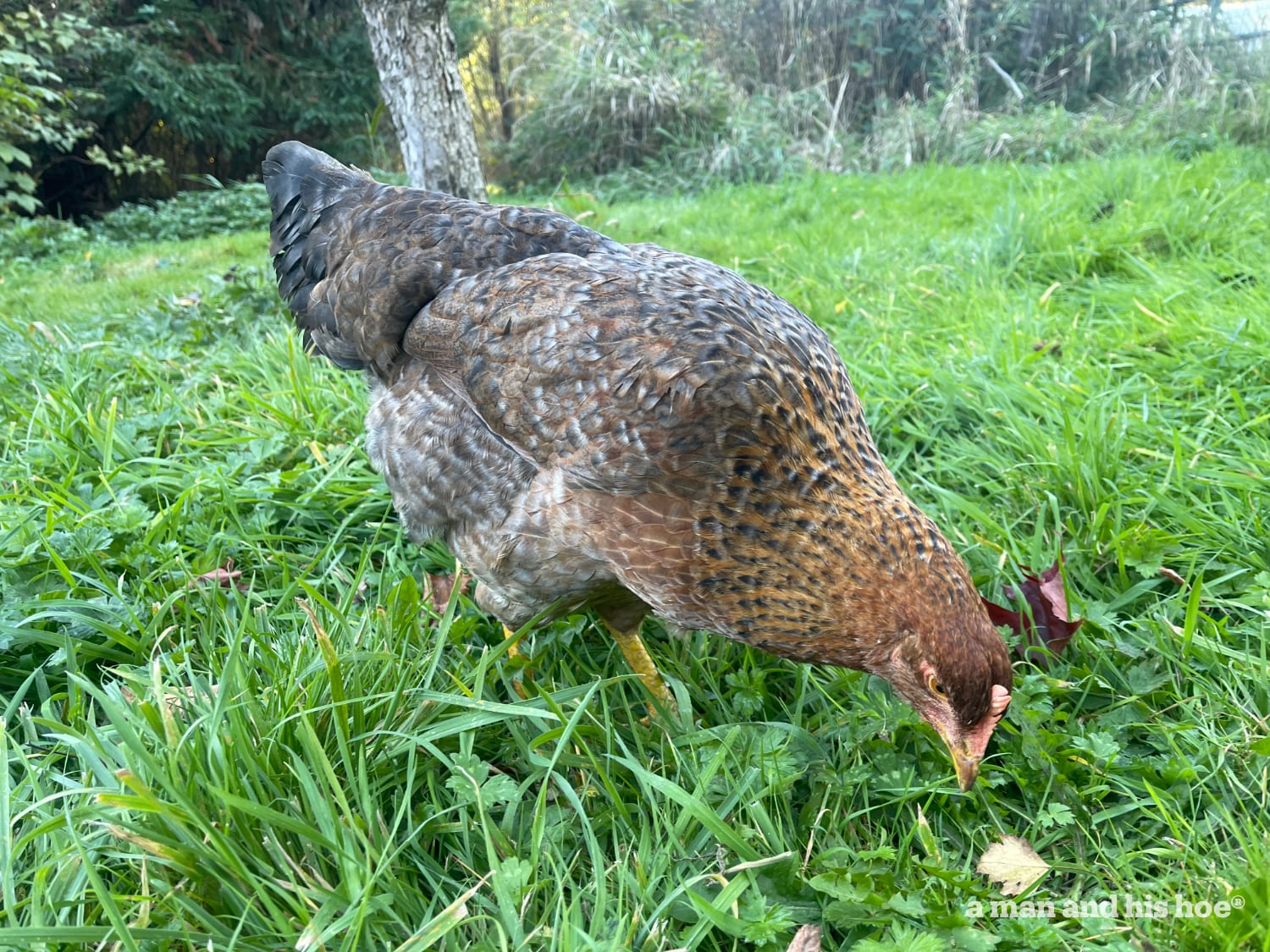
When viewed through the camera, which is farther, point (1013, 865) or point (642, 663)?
point (642, 663)

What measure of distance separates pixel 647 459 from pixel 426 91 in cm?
315

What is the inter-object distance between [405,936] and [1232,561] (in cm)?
226

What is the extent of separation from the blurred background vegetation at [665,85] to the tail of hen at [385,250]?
6.07 m

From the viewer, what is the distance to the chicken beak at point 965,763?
65.6 inches

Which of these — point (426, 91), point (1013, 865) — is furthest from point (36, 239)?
point (1013, 865)

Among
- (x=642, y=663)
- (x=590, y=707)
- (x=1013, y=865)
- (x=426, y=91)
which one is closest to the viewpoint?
(x=1013, y=865)

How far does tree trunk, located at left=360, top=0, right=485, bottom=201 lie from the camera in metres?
3.93

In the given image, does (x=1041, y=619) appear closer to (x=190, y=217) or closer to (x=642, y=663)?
(x=642, y=663)

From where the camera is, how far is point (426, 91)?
4.12 m

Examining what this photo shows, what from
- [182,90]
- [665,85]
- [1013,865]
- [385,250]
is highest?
[182,90]

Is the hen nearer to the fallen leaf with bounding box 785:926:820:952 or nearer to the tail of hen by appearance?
the tail of hen

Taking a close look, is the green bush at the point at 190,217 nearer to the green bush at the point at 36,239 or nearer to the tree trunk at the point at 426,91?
the green bush at the point at 36,239

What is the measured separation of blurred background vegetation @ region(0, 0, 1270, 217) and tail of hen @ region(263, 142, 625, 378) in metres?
6.07

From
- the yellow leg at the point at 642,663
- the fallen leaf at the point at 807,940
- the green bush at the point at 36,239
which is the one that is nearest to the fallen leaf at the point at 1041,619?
the yellow leg at the point at 642,663
